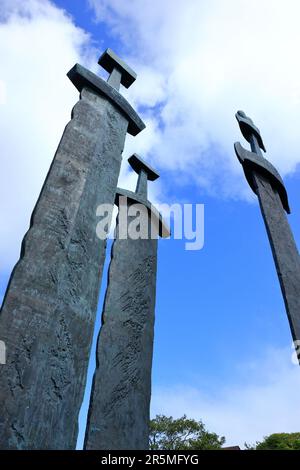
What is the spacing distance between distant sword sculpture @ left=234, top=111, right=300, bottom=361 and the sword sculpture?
6.06 ft

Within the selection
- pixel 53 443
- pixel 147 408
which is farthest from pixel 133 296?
pixel 53 443

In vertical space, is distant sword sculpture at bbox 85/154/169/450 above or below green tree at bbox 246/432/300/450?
below

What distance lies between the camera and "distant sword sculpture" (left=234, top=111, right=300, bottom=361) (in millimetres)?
3873

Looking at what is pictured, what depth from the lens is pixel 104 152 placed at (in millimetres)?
3949

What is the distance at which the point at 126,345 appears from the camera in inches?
Result: 174

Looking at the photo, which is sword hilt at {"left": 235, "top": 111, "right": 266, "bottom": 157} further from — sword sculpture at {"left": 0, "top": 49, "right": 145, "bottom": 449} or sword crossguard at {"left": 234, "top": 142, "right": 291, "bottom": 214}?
sword sculpture at {"left": 0, "top": 49, "right": 145, "bottom": 449}

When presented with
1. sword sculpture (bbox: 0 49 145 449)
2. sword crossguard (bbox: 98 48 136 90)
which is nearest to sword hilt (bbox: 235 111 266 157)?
sword crossguard (bbox: 98 48 136 90)

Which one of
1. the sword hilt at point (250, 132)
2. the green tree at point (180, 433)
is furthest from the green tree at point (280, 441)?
the sword hilt at point (250, 132)

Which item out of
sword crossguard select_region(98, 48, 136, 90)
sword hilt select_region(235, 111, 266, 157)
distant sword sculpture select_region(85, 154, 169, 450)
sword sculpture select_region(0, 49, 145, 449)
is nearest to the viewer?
sword sculpture select_region(0, 49, 145, 449)

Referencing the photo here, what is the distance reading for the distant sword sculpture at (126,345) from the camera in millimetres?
3825

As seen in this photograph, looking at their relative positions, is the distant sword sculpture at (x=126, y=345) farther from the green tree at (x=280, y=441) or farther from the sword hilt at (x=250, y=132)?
the green tree at (x=280, y=441)

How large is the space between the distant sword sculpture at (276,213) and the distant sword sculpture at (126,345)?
5.41ft

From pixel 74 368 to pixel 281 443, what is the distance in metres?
21.0
